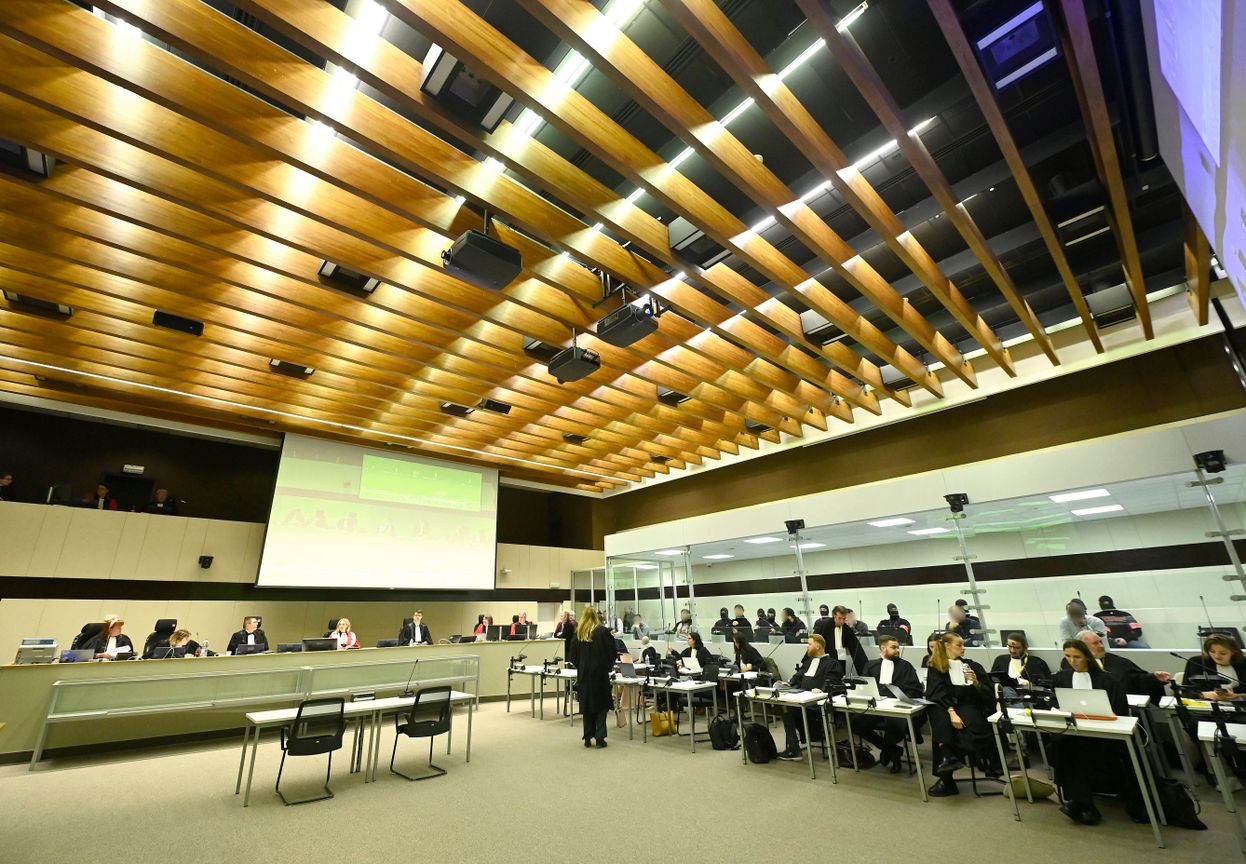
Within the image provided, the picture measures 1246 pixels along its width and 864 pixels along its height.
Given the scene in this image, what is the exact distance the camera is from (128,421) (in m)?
9.05

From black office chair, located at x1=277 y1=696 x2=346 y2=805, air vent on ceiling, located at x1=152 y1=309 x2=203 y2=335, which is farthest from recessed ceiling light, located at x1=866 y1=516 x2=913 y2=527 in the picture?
air vent on ceiling, located at x1=152 y1=309 x2=203 y2=335

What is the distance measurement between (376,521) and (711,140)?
915 centimetres

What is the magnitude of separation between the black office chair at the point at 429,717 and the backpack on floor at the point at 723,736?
10.0ft

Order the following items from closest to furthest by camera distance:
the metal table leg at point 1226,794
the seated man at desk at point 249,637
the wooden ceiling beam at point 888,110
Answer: the wooden ceiling beam at point 888,110, the metal table leg at point 1226,794, the seated man at desk at point 249,637

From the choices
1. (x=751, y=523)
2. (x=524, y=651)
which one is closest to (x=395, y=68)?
(x=751, y=523)

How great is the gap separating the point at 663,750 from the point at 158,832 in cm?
465

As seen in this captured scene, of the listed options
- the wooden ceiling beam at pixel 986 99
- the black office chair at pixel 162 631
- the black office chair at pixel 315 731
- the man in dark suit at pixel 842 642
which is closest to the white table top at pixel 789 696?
the man in dark suit at pixel 842 642

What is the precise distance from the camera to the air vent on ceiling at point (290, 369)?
7.08 m

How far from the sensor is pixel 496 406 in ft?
28.7

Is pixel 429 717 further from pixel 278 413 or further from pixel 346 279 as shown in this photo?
pixel 278 413

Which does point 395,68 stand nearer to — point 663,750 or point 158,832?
point 158,832

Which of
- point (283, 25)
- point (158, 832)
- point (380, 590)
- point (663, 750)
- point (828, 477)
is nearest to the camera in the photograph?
point (283, 25)

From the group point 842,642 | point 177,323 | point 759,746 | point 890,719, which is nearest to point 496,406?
point 177,323

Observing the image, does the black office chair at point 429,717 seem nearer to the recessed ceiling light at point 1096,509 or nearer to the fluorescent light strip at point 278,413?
the fluorescent light strip at point 278,413
